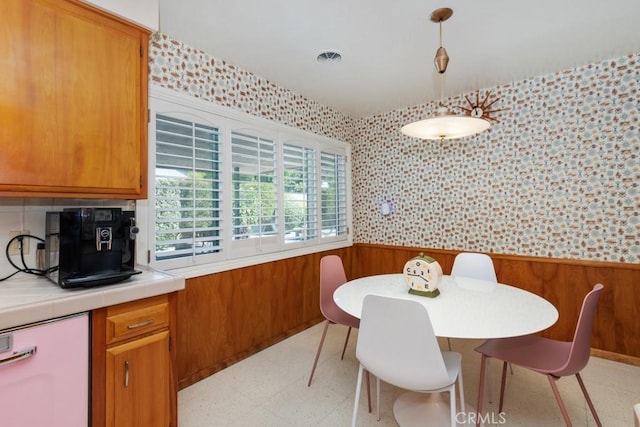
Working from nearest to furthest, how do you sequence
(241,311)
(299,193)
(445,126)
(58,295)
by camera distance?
(58,295) < (445,126) < (241,311) < (299,193)

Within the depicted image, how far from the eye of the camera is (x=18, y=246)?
5.07ft

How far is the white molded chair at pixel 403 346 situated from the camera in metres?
1.24

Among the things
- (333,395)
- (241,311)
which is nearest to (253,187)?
(241,311)

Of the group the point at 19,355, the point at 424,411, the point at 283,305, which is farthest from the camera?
the point at 283,305

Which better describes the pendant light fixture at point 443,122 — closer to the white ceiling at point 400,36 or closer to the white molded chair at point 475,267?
the white ceiling at point 400,36

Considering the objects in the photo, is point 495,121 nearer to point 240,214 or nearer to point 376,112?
point 376,112

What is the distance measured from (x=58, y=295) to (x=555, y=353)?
2.42 meters

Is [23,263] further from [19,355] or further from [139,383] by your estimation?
[139,383]

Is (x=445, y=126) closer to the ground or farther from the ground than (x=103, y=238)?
farther from the ground

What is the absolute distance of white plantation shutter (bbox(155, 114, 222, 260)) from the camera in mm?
2031

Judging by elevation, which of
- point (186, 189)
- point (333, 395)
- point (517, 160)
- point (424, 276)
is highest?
point (517, 160)

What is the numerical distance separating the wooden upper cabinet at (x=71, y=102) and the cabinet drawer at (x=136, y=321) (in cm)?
62

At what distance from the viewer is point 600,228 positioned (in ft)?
8.07

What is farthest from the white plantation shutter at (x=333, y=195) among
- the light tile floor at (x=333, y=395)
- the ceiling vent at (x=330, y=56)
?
the light tile floor at (x=333, y=395)
